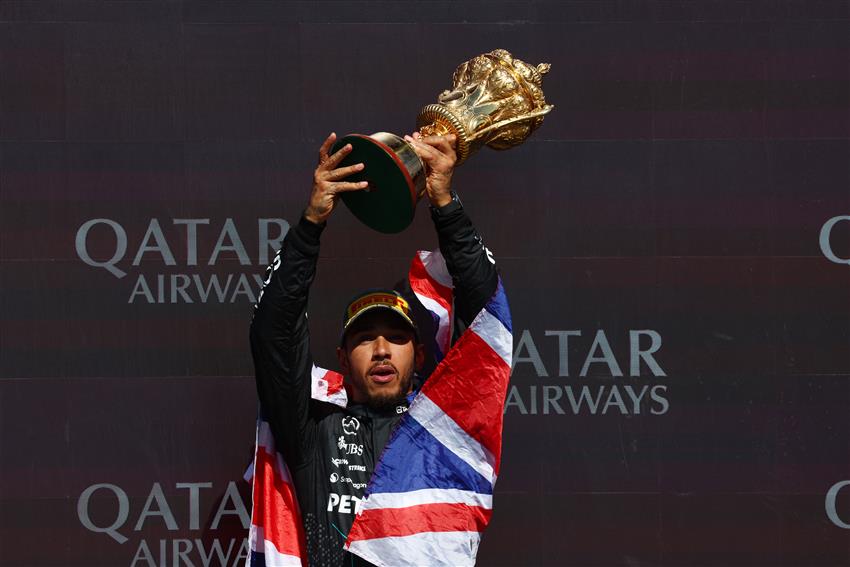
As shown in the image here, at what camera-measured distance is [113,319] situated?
496 cm

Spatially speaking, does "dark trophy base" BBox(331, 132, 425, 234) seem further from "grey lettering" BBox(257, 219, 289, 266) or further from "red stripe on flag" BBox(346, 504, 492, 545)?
"red stripe on flag" BBox(346, 504, 492, 545)

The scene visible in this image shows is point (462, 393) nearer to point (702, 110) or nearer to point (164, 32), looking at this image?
point (702, 110)

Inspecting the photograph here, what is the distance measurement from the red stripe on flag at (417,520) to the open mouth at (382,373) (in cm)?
46

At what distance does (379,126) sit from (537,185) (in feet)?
2.22

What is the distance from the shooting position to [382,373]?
4414mm

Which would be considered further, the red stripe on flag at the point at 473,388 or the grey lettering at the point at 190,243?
the grey lettering at the point at 190,243

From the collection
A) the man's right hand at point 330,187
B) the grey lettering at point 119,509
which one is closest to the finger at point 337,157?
the man's right hand at point 330,187

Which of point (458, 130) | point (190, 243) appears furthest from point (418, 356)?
point (190, 243)

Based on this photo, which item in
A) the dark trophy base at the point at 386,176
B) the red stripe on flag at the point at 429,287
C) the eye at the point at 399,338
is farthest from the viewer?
the red stripe on flag at the point at 429,287

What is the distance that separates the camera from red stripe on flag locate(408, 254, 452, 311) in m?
4.73

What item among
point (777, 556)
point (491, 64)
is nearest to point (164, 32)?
point (491, 64)

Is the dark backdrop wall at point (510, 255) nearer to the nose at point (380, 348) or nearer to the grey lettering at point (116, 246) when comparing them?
the grey lettering at point (116, 246)

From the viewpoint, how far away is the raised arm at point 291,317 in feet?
13.3

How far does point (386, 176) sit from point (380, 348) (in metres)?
0.68
